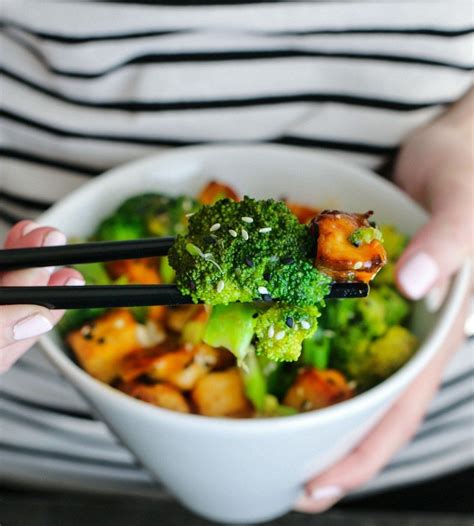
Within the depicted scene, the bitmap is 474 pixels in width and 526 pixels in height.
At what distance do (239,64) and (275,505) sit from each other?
73 cm

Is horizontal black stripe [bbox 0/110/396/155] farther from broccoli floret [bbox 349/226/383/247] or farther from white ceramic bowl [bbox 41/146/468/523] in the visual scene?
broccoli floret [bbox 349/226/383/247]

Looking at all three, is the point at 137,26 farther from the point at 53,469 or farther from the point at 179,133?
the point at 53,469

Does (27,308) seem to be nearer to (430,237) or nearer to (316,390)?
(316,390)

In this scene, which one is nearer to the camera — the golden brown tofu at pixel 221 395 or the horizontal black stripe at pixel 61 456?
the golden brown tofu at pixel 221 395

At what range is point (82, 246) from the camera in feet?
2.27

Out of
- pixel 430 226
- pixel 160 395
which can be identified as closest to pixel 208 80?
pixel 430 226

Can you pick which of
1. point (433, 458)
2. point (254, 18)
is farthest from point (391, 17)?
point (433, 458)

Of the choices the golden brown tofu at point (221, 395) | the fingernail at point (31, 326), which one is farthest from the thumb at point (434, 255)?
the fingernail at point (31, 326)

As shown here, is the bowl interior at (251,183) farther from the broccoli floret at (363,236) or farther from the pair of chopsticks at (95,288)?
the broccoli floret at (363,236)

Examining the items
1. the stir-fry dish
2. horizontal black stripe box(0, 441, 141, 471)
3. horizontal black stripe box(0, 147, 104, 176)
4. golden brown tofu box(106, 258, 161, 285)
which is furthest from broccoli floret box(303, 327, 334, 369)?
horizontal black stripe box(0, 441, 141, 471)

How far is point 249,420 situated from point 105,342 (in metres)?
0.23

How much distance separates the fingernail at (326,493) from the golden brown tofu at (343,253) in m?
0.66

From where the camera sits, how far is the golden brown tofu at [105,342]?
3.05 ft

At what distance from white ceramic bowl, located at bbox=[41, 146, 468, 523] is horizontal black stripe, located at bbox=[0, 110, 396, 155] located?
115 millimetres
